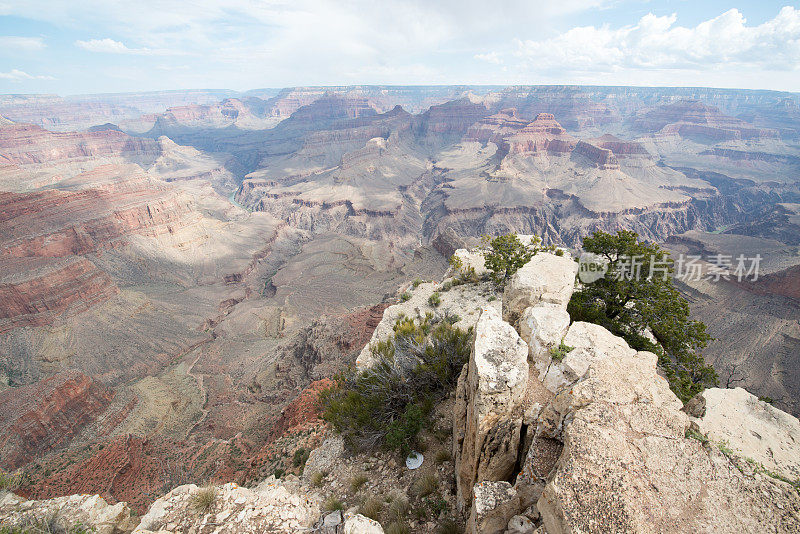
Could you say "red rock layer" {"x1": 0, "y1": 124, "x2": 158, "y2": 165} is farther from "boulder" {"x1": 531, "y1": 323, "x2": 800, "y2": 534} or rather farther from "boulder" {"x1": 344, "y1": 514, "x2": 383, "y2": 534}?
"boulder" {"x1": 531, "y1": 323, "x2": 800, "y2": 534}

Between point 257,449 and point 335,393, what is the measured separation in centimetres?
809

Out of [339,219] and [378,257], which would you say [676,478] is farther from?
[339,219]

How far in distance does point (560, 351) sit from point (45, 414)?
137 ft

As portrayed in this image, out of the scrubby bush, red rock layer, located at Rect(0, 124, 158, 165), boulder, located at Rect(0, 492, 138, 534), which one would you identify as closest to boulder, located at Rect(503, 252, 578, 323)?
the scrubby bush

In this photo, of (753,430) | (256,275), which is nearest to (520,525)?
(753,430)

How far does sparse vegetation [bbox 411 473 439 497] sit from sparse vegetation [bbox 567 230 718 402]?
9838 mm

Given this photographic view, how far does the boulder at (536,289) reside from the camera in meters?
12.1

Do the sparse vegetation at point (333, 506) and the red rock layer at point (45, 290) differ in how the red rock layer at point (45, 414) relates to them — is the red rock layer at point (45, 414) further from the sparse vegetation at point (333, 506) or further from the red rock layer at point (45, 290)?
the sparse vegetation at point (333, 506)

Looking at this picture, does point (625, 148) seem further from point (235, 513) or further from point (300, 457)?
point (235, 513)

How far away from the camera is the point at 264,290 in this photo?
65.5 m

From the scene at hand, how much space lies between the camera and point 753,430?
32.9 ft

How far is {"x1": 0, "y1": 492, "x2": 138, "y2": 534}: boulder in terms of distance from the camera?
10219mm

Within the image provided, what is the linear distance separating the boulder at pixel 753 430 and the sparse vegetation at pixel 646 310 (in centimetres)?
169

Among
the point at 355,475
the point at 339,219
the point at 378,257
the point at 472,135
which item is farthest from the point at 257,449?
the point at 472,135
